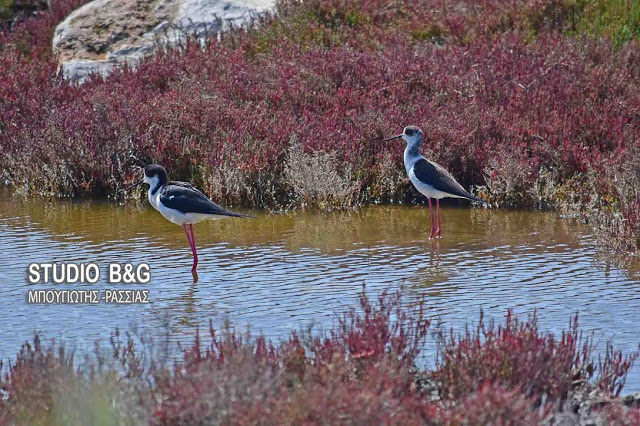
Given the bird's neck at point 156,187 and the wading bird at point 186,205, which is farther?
the bird's neck at point 156,187

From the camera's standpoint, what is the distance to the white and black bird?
1048 centimetres

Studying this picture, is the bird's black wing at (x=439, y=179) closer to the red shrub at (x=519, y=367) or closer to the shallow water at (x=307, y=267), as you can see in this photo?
the shallow water at (x=307, y=267)

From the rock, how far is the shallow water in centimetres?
466

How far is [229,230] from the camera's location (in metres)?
10.8

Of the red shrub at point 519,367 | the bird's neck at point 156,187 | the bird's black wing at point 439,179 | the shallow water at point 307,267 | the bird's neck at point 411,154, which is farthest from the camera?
the bird's neck at point 411,154

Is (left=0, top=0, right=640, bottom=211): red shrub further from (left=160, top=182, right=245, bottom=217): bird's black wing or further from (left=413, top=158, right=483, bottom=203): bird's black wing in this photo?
(left=160, top=182, right=245, bottom=217): bird's black wing

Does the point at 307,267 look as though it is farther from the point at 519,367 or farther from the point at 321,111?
the point at 321,111

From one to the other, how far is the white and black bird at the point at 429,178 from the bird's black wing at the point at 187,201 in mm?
2211

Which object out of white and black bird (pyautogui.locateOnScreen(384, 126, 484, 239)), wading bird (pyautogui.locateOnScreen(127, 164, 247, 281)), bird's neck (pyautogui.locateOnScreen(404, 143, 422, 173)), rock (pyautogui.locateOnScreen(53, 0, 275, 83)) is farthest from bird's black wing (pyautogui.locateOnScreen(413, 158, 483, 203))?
rock (pyautogui.locateOnScreen(53, 0, 275, 83))

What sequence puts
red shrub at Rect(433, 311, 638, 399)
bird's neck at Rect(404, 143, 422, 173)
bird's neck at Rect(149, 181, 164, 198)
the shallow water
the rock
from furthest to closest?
1. the rock
2. bird's neck at Rect(404, 143, 422, 173)
3. bird's neck at Rect(149, 181, 164, 198)
4. the shallow water
5. red shrub at Rect(433, 311, 638, 399)

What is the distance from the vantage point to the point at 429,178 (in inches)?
414

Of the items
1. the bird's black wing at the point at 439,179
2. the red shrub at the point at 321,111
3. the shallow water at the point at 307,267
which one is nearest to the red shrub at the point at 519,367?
the shallow water at the point at 307,267

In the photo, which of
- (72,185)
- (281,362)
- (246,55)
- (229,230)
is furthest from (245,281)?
(246,55)

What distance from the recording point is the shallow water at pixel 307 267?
7.39 meters
